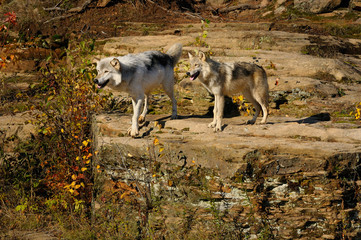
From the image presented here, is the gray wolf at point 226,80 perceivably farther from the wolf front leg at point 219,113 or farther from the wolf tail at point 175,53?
the wolf tail at point 175,53

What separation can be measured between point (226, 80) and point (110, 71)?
2512mm

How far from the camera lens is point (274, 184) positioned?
6.19 m

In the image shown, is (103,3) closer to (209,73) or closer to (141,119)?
(141,119)

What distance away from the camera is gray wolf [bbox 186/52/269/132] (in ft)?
24.5

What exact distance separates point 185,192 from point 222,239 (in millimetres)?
1067

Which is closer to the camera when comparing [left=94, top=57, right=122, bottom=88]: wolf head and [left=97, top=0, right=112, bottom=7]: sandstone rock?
[left=94, top=57, right=122, bottom=88]: wolf head

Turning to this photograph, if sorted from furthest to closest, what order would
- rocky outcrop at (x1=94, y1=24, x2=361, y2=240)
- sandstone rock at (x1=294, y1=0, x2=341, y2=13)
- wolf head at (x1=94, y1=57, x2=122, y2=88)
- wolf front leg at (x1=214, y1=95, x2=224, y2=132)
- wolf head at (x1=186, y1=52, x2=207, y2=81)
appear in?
sandstone rock at (x1=294, y1=0, x2=341, y2=13), wolf head at (x1=186, y1=52, x2=207, y2=81), wolf front leg at (x1=214, y1=95, x2=224, y2=132), wolf head at (x1=94, y1=57, x2=122, y2=88), rocky outcrop at (x1=94, y1=24, x2=361, y2=240)

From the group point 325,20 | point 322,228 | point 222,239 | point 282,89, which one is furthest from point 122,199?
point 325,20

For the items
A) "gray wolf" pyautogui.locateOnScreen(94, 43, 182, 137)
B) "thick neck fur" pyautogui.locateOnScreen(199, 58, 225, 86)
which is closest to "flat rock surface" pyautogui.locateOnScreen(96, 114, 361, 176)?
"gray wolf" pyautogui.locateOnScreen(94, 43, 182, 137)

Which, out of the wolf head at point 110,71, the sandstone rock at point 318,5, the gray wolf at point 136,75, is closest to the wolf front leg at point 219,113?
the gray wolf at point 136,75

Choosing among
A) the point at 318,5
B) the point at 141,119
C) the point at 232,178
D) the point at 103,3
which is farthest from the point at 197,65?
the point at 318,5

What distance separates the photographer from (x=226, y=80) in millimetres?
7754

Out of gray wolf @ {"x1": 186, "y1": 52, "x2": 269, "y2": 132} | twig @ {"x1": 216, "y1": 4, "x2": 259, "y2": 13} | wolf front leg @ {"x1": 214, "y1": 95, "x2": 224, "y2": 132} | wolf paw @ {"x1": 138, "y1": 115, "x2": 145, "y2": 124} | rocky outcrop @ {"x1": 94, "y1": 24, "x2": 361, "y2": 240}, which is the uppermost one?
twig @ {"x1": 216, "y1": 4, "x2": 259, "y2": 13}

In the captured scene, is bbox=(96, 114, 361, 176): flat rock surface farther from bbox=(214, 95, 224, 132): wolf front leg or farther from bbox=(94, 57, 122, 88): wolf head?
bbox=(94, 57, 122, 88): wolf head
